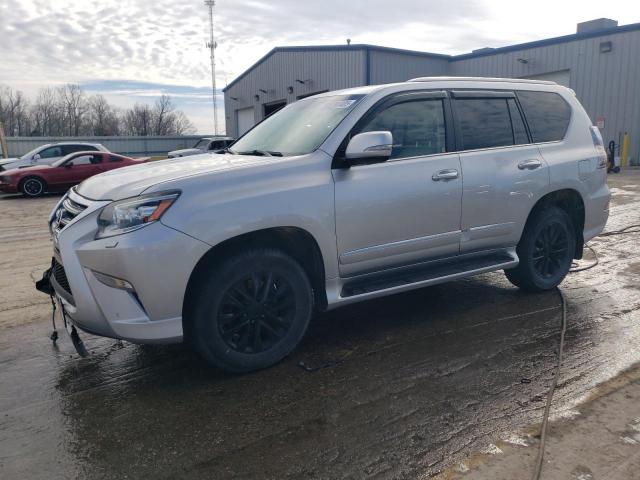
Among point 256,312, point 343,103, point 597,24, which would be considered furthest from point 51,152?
point 597,24

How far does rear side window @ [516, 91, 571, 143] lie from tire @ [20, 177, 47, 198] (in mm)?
14617

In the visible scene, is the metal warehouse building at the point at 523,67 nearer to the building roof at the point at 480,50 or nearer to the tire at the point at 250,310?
the building roof at the point at 480,50

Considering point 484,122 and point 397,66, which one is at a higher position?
point 397,66

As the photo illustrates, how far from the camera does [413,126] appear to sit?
427 cm

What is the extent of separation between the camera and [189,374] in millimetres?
3623

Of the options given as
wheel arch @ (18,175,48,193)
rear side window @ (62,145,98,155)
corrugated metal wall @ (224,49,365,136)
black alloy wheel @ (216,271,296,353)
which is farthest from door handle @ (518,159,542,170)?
corrugated metal wall @ (224,49,365,136)

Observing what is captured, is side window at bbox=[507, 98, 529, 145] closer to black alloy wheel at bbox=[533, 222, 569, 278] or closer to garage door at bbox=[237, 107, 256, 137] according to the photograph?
black alloy wheel at bbox=[533, 222, 569, 278]

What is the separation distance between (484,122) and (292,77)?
84.9ft

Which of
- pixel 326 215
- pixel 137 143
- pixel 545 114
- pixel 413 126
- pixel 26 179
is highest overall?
pixel 137 143

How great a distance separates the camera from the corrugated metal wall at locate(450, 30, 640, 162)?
20375mm

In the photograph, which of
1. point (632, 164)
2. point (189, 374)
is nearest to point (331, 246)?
point (189, 374)

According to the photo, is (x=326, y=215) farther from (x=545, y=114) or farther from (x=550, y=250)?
(x=545, y=114)

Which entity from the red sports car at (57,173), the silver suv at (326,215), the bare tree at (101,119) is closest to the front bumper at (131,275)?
the silver suv at (326,215)

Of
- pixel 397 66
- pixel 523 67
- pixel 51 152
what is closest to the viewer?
pixel 51 152
